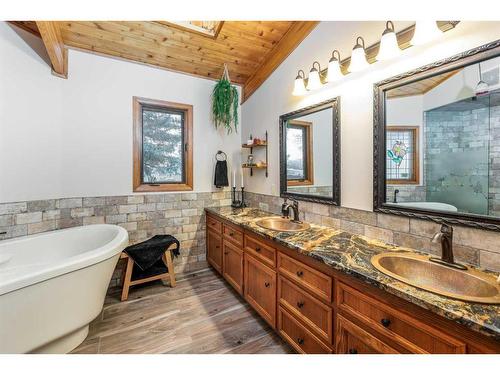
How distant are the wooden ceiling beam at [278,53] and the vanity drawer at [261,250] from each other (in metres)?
2.06

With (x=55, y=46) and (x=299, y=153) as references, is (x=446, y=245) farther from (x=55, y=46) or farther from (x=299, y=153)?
Result: (x=55, y=46)

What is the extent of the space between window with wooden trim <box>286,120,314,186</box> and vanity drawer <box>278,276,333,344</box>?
3.44ft

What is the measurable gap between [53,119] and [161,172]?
1218 millimetres

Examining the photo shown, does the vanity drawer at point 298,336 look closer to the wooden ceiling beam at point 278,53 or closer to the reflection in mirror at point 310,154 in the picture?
the reflection in mirror at point 310,154

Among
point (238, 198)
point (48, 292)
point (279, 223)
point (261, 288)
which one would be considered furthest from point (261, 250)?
point (238, 198)

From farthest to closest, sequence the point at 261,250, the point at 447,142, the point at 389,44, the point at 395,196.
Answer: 1. the point at 261,250
2. the point at 395,196
3. the point at 389,44
4. the point at 447,142

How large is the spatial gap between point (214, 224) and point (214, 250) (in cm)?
35

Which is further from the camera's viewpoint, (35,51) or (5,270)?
(35,51)

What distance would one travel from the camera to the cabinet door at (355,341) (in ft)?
3.40

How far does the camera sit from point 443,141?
51.1 inches
